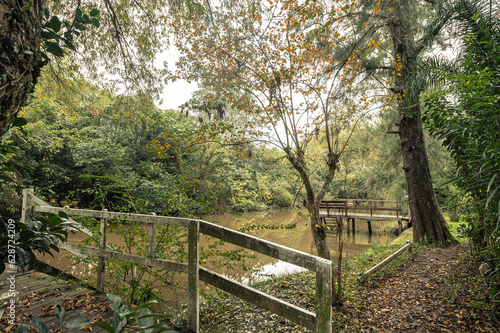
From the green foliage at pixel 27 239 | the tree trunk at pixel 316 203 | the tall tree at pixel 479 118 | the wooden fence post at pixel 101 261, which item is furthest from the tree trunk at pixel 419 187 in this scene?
the green foliage at pixel 27 239

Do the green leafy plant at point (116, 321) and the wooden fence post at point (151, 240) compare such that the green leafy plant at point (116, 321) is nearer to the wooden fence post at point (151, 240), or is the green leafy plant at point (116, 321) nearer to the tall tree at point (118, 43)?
the wooden fence post at point (151, 240)

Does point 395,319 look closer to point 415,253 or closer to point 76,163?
point 415,253

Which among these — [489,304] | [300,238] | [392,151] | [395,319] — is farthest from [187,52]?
[300,238]

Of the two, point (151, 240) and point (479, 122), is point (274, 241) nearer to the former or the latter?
point (151, 240)

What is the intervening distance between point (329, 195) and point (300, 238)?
15511 mm

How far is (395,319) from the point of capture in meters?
3.41

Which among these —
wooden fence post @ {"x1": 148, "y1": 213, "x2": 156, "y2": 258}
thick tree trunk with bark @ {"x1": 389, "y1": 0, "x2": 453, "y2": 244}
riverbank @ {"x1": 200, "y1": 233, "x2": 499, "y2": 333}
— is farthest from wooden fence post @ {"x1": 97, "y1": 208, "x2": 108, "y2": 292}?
thick tree trunk with bark @ {"x1": 389, "y1": 0, "x2": 453, "y2": 244}

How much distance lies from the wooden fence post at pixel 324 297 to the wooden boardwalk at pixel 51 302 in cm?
202

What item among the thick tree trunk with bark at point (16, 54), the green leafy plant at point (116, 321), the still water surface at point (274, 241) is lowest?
the still water surface at point (274, 241)

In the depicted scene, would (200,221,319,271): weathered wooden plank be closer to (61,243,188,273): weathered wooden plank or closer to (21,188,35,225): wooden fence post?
(61,243,188,273): weathered wooden plank

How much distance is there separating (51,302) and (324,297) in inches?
120

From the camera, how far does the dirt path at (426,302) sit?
3.13m

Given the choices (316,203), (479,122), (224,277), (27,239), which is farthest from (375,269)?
(27,239)

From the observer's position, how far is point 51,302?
9.32 ft
